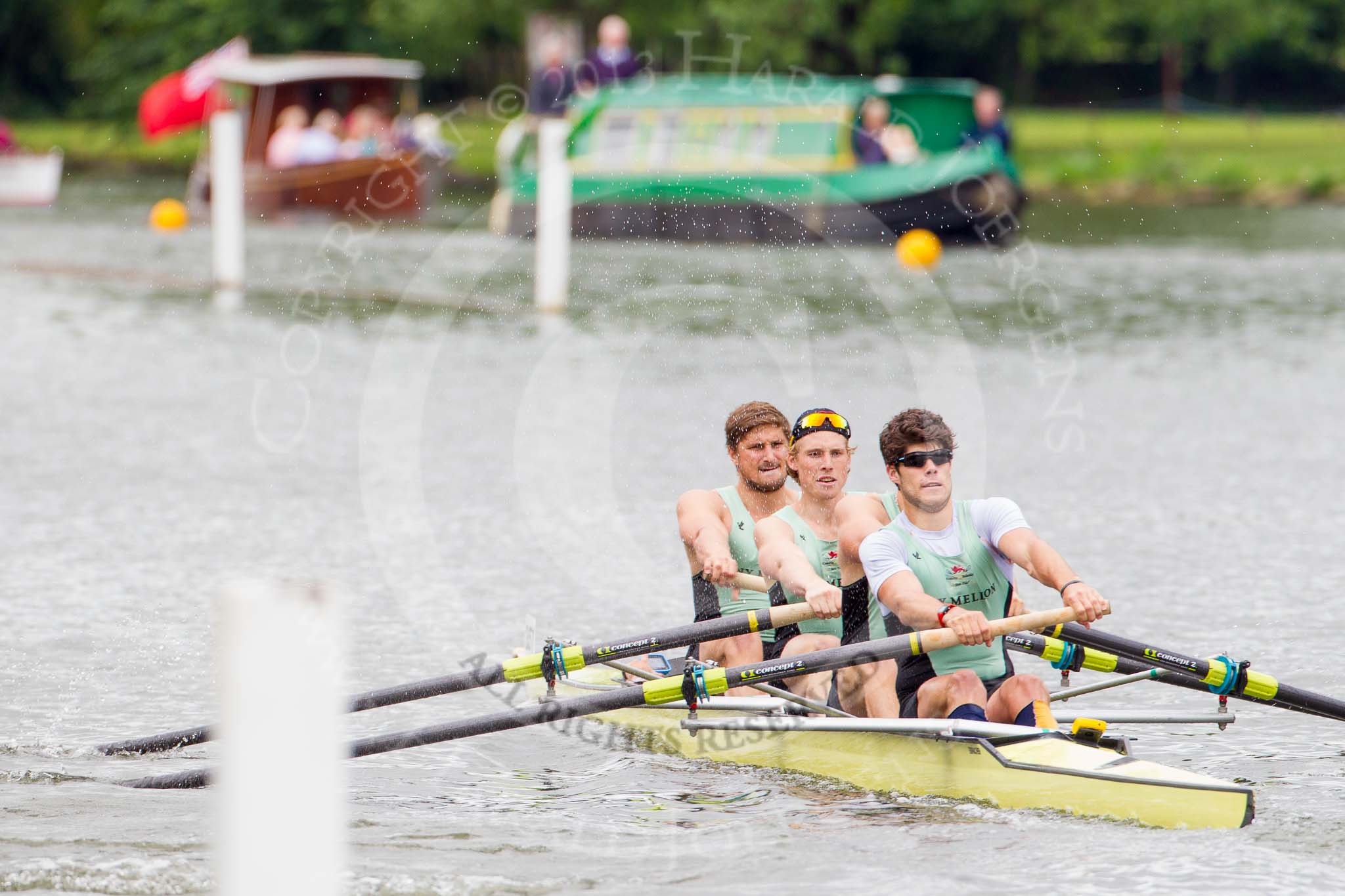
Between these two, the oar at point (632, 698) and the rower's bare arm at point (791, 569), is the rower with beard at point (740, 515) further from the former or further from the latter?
the oar at point (632, 698)

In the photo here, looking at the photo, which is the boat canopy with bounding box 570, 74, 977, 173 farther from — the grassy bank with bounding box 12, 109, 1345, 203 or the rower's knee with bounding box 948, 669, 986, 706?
the rower's knee with bounding box 948, 669, 986, 706

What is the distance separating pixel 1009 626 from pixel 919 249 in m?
20.5

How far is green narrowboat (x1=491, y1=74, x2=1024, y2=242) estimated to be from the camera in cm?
2812

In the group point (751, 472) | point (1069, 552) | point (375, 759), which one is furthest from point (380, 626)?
point (1069, 552)

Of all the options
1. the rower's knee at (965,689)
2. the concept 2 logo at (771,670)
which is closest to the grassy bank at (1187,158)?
the rower's knee at (965,689)

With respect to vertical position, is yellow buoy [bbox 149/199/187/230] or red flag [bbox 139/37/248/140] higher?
red flag [bbox 139/37/248/140]

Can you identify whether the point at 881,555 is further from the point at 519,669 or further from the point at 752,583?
the point at 519,669

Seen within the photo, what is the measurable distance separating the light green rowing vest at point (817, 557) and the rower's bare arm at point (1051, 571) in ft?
2.85

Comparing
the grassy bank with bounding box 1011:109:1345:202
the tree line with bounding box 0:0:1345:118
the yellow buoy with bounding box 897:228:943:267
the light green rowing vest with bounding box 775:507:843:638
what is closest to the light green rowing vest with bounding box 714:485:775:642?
the light green rowing vest with bounding box 775:507:843:638

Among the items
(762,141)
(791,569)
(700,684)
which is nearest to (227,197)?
(762,141)

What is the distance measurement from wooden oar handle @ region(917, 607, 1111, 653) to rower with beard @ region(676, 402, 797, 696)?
1224 millimetres

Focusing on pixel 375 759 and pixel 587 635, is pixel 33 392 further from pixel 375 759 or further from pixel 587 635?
pixel 375 759

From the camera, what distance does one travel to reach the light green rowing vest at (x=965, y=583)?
6930 mm

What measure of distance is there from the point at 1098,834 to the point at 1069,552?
524cm
